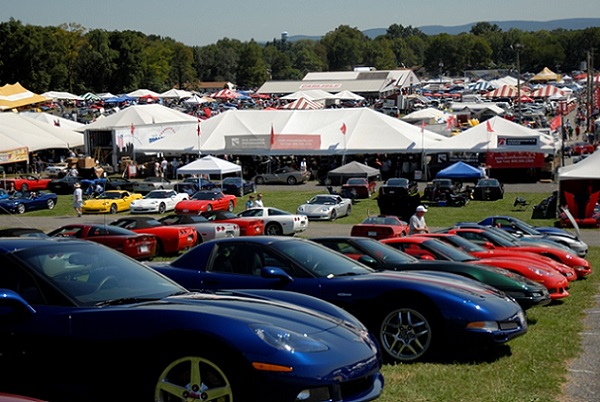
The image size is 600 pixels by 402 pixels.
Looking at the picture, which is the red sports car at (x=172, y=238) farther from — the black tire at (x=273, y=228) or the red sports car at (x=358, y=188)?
the red sports car at (x=358, y=188)

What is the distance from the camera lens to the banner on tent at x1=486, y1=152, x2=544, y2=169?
47.6 meters

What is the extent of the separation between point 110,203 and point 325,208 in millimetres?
10107

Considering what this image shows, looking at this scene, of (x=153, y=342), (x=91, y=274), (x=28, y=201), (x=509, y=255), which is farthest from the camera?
(x=28, y=201)

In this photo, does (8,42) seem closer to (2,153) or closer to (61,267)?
(2,153)

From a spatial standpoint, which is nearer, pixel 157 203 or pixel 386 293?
pixel 386 293

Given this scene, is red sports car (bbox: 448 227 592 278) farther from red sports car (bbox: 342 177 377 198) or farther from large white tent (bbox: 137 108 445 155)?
large white tent (bbox: 137 108 445 155)

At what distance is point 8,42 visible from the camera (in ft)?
424

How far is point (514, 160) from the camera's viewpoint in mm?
47594

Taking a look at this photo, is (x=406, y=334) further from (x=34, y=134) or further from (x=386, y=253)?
(x=34, y=134)

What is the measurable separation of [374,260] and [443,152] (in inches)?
1527

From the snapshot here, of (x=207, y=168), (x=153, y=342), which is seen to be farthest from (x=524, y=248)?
(x=207, y=168)

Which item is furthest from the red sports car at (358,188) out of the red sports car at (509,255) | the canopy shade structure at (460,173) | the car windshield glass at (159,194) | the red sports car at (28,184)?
the red sports car at (509,255)

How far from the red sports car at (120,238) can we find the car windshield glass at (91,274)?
45.6 feet

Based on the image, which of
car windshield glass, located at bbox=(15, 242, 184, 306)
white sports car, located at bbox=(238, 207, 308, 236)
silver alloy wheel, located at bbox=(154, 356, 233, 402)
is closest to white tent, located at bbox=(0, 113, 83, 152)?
white sports car, located at bbox=(238, 207, 308, 236)
